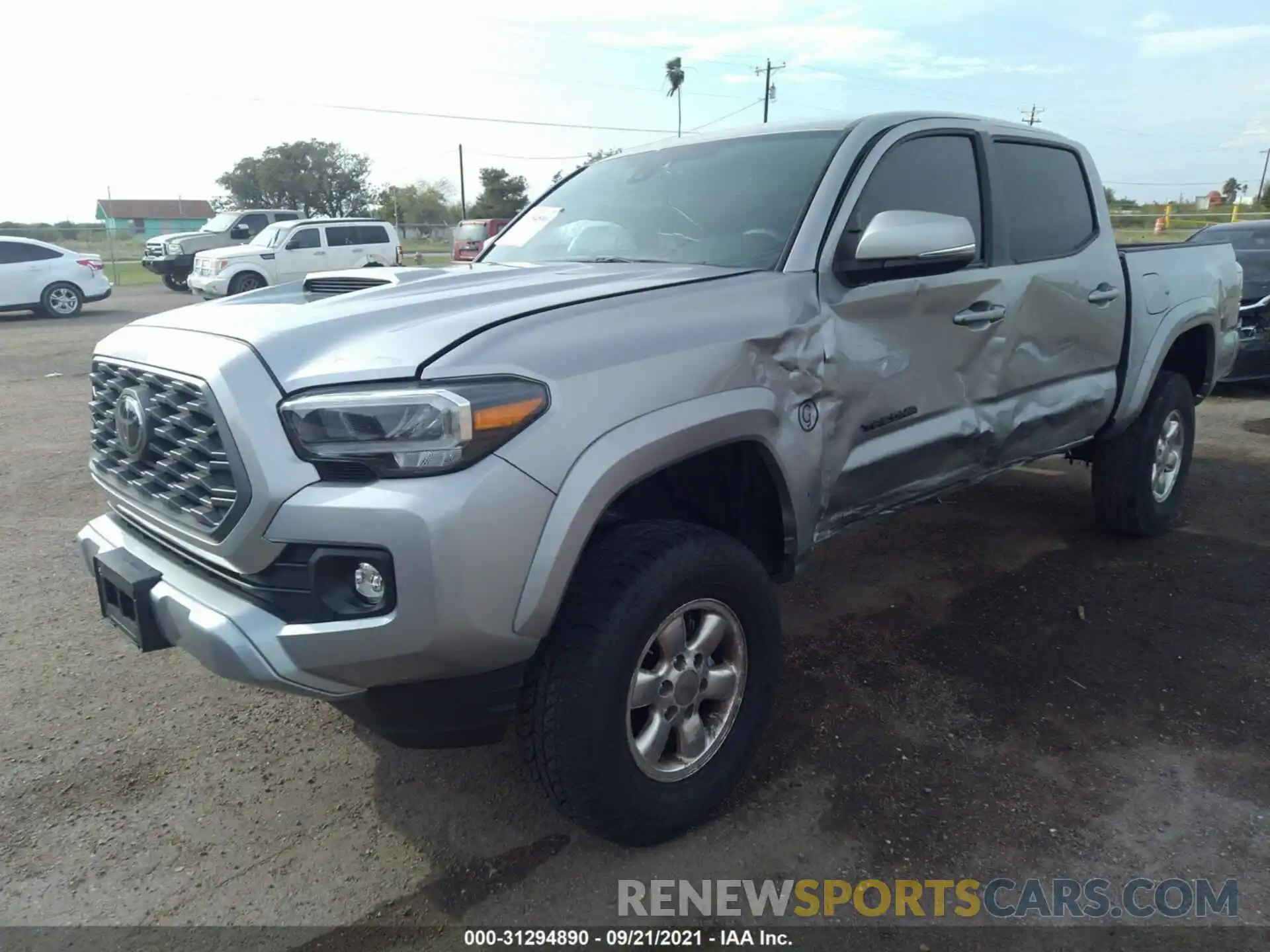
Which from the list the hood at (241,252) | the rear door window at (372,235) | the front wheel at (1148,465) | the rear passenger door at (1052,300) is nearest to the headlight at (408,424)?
the rear passenger door at (1052,300)

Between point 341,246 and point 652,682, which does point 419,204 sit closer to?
point 341,246

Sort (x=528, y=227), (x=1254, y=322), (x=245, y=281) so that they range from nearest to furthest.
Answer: (x=528, y=227)
(x=1254, y=322)
(x=245, y=281)

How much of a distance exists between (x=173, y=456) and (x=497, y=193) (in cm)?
5889

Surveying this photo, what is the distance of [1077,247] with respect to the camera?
4121mm

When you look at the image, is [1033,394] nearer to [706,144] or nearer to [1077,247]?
[1077,247]

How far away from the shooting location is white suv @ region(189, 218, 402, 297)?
1880cm

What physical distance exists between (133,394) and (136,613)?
583mm

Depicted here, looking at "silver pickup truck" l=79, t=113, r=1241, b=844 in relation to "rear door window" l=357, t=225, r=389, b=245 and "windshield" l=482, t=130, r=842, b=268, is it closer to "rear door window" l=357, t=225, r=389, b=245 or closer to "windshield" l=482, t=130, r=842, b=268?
"windshield" l=482, t=130, r=842, b=268

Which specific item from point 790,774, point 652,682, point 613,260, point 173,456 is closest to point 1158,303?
point 613,260

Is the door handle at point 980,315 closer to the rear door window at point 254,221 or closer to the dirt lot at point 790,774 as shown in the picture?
the dirt lot at point 790,774

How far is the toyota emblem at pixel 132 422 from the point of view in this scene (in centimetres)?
244

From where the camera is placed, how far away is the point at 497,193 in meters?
58.1

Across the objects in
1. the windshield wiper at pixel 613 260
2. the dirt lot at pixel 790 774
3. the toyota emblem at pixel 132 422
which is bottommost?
the dirt lot at pixel 790 774

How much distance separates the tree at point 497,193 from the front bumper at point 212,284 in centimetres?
3825
